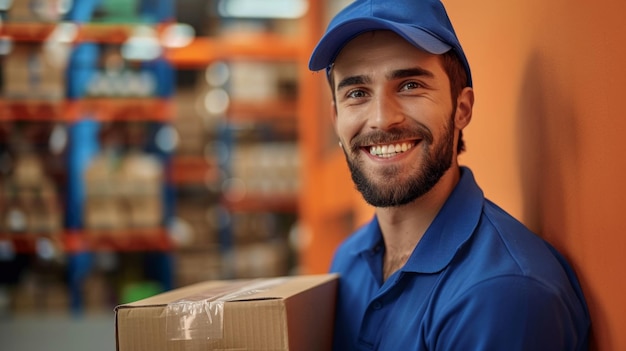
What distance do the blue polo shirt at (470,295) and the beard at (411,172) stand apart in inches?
3.3

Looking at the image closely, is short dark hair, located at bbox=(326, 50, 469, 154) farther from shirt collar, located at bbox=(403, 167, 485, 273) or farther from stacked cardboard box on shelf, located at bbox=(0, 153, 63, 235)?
stacked cardboard box on shelf, located at bbox=(0, 153, 63, 235)

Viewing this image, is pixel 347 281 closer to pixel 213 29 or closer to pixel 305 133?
pixel 305 133

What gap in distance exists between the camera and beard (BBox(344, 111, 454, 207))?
5.45 ft

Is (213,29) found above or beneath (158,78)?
above

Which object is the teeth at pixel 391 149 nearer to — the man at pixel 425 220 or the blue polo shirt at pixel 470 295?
the man at pixel 425 220

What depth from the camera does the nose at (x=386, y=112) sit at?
165cm

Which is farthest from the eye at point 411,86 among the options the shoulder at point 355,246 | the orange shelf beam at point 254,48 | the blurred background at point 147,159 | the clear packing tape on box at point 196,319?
the orange shelf beam at point 254,48

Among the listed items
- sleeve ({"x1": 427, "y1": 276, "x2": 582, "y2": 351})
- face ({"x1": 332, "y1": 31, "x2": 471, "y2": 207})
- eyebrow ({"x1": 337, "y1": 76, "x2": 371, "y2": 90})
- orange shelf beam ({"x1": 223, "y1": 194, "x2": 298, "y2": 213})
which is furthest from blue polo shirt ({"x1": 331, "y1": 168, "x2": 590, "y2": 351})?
orange shelf beam ({"x1": 223, "y1": 194, "x2": 298, "y2": 213})

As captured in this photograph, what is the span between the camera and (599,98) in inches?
53.4

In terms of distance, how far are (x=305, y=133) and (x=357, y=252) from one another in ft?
15.5

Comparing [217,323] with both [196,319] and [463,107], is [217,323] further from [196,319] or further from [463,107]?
[463,107]

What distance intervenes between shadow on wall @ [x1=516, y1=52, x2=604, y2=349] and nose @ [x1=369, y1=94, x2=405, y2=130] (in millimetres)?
323

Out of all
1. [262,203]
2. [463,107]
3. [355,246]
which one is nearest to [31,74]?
[262,203]

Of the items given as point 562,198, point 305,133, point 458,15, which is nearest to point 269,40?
point 305,133
